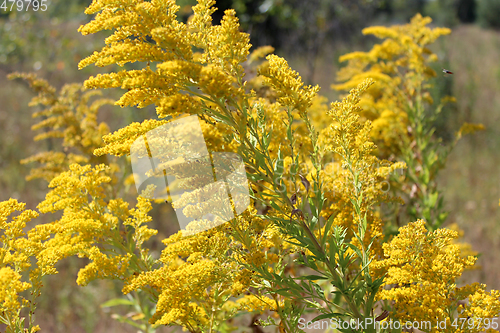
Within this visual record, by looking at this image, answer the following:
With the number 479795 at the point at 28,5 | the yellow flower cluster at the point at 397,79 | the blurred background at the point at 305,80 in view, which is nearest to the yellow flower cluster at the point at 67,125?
the blurred background at the point at 305,80

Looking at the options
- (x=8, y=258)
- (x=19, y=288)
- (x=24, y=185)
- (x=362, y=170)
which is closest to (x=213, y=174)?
(x=362, y=170)

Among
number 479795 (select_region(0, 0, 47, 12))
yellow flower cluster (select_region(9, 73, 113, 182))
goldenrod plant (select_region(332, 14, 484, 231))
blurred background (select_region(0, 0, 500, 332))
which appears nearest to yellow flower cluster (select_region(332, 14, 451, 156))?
goldenrod plant (select_region(332, 14, 484, 231))

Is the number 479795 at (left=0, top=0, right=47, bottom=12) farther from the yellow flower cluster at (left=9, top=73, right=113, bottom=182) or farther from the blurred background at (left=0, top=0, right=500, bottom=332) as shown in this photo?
the yellow flower cluster at (left=9, top=73, right=113, bottom=182)

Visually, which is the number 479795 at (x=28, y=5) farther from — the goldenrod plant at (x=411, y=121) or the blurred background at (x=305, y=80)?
the goldenrod plant at (x=411, y=121)

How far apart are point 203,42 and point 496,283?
5292mm

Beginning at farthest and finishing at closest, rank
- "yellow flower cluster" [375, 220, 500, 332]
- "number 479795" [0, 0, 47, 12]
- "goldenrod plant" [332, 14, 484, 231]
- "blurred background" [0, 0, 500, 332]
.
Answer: "blurred background" [0, 0, 500, 332]
"number 479795" [0, 0, 47, 12]
"goldenrod plant" [332, 14, 484, 231]
"yellow flower cluster" [375, 220, 500, 332]

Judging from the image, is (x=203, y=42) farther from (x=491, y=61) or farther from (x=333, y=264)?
(x=491, y=61)

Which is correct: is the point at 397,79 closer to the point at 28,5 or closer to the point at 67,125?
the point at 67,125

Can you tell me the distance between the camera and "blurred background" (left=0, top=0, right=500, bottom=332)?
5.40 m

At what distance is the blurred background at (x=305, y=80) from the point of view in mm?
5398

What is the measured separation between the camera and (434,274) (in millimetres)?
1393

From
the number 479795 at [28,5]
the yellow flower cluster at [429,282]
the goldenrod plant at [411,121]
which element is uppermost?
the number 479795 at [28,5]

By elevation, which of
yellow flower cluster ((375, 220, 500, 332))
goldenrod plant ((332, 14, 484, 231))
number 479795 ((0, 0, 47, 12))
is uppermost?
number 479795 ((0, 0, 47, 12))

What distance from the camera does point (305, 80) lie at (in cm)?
757
